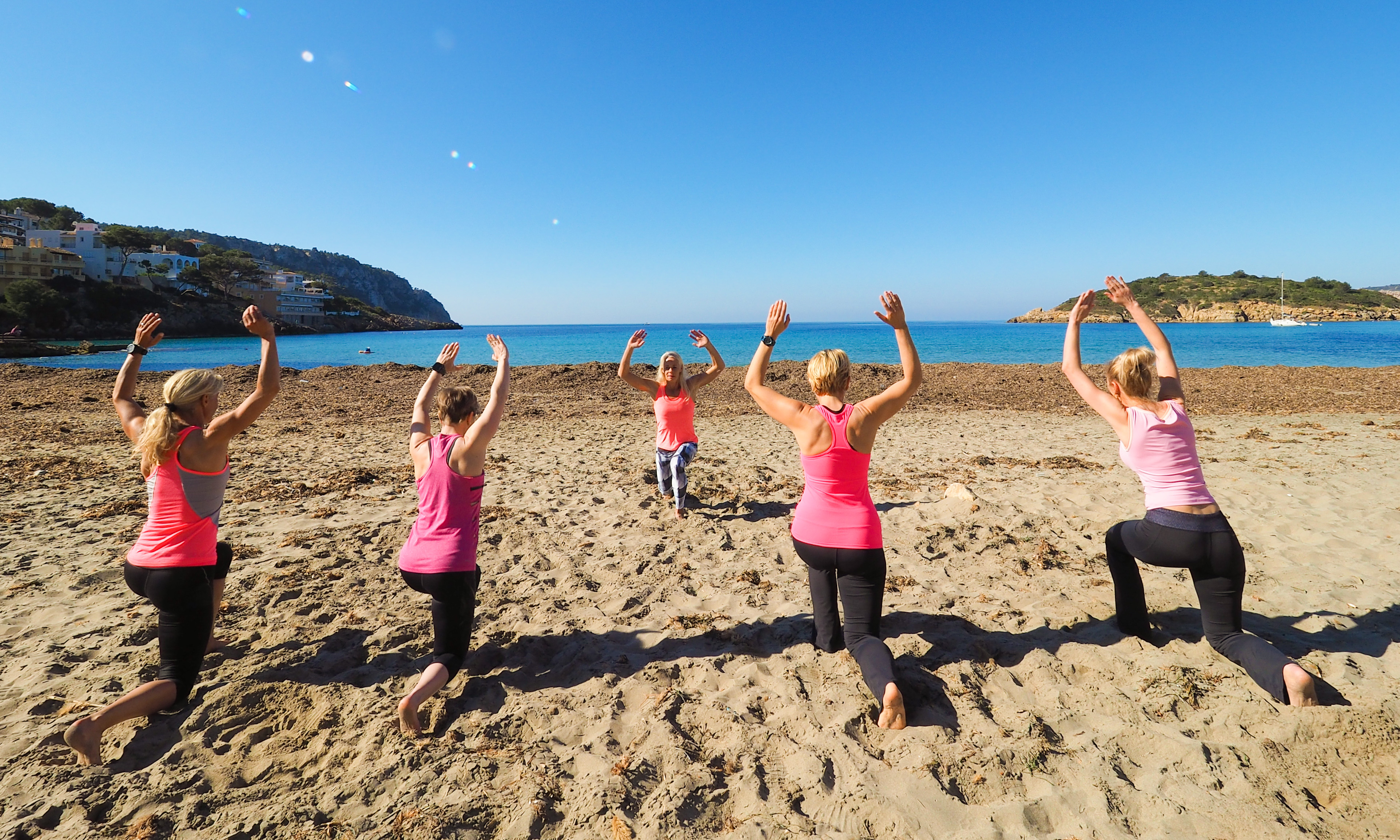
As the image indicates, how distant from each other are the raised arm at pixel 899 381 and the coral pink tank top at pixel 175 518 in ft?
11.8

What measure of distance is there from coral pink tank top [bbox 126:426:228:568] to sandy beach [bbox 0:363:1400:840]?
0.91m

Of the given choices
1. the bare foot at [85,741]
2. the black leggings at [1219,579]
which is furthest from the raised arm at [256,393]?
the black leggings at [1219,579]

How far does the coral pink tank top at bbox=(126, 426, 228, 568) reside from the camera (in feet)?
10.5

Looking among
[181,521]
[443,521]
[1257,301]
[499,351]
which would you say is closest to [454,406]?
[499,351]

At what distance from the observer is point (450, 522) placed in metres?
3.40

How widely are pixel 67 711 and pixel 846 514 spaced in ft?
14.9

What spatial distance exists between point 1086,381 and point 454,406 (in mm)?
3800

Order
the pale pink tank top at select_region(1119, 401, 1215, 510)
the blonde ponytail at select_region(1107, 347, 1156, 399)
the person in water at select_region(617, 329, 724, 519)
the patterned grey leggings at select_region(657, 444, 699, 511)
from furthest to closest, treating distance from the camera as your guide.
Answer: the patterned grey leggings at select_region(657, 444, 699, 511)
the person in water at select_region(617, 329, 724, 519)
the blonde ponytail at select_region(1107, 347, 1156, 399)
the pale pink tank top at select_region(1119, 401, 1215, 510)

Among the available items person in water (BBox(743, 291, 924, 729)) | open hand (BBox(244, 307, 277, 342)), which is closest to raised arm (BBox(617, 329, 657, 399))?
person in water (BBox(743, 291, 924, 729))

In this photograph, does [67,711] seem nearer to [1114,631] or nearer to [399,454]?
[1114,631]

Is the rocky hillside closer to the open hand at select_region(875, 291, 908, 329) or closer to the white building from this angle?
the open hand at select_region(875, 291, 908, 329)

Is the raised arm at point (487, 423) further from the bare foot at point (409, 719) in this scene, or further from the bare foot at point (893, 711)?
the bare foot at point (893, 711)

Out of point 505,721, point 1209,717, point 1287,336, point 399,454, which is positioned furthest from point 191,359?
point 1287,336

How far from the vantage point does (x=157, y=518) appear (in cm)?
326
